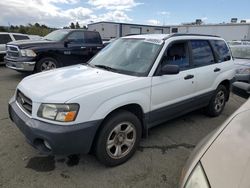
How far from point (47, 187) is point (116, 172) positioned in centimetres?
85

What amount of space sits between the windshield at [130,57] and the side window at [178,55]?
21 cm

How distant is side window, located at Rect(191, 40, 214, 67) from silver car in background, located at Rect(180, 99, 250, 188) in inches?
104

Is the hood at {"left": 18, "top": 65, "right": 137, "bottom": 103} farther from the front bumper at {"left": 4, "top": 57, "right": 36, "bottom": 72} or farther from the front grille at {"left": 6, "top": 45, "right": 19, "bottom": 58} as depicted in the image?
the front grille at {"left": 6, "top": 45, "right": 19, "bottom": 58}

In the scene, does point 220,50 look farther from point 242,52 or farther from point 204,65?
point 242,52

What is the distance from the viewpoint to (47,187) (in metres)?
2.73

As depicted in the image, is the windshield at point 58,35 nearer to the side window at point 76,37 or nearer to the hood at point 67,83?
the side window at point 76,37

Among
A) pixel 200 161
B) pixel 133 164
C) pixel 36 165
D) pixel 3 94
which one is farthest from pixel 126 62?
pixel 3 94

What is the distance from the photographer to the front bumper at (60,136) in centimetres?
260

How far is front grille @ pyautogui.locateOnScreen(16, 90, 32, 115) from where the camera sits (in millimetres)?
2958

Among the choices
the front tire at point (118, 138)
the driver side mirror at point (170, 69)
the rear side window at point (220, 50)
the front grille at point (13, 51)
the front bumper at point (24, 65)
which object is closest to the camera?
the front tire at point (118, 138)

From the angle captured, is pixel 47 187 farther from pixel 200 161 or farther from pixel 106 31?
pixel 106 31

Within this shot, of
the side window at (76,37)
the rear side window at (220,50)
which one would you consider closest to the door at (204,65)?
the rear side window at (220,50)

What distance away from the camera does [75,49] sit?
9.06 meters

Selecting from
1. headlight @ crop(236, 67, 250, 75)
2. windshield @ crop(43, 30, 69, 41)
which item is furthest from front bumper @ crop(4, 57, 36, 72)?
headlight @ crop(236, 67, 250, 75)
